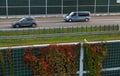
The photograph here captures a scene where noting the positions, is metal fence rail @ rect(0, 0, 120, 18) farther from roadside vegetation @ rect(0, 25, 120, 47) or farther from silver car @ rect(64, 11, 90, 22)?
roadside vegetation @ rect(0, 25, 120, 47)

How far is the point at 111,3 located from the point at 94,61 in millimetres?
43512

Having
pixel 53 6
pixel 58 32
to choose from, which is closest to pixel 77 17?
pixel 53 6

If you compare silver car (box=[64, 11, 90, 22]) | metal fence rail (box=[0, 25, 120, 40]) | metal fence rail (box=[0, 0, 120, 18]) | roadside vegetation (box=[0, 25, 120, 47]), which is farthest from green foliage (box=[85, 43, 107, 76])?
metal fence rail (box=[0, 0, 120, 18])

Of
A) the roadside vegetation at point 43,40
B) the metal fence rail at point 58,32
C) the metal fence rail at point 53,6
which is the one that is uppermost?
the metal fence rail at point 53,6

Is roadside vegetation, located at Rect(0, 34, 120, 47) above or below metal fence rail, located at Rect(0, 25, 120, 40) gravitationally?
below

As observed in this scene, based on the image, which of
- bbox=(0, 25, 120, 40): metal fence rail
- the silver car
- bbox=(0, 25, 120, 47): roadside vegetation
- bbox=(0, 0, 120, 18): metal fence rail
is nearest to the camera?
bbox=(0, 25, 120, 47): roadside vegetation

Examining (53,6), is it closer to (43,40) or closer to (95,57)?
(43,40)

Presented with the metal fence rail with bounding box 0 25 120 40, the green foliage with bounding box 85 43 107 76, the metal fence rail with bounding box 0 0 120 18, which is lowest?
the metal fence rail with bounding box 0 25 120 40

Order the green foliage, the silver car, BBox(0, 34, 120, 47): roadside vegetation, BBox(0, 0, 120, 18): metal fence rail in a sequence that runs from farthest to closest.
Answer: BBox(0, 0, 120, 18): metal fence rail → the silver car → BBox(0, 34, 120, 47): roadside vegetation → the green foliage

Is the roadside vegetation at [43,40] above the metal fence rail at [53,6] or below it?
below

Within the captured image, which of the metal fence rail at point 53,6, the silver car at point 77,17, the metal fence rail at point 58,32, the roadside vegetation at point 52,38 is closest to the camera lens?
the roadside vegetation at point 52,38

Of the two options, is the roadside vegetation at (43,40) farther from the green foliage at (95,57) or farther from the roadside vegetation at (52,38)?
the green foliage at (95,57)

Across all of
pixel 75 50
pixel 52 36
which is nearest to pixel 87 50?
pixel 75 50

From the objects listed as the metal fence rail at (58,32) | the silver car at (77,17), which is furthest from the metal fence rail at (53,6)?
the metal fence rail at (58,32)
